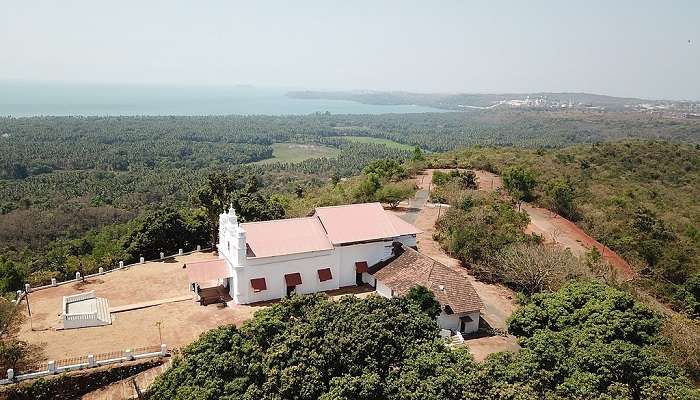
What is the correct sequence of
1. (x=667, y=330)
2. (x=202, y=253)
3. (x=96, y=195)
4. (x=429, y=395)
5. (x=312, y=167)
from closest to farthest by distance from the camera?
(x=429, y=395) < (x=667, y=330) < (x=202, y=253) < (x=96, y=195) < (x=312, y=167)

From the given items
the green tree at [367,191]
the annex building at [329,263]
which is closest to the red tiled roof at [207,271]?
the annex building at [329,263]

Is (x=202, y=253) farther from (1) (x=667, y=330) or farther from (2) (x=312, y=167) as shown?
(2) (x=312, y=167)

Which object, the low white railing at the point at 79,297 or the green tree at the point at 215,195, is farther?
the green tree at the point at 215,195

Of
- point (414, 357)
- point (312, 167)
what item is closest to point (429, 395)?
point (414, 357)

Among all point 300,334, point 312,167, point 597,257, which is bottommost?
point 312,167

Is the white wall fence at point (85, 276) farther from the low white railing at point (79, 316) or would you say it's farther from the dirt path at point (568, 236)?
the dirt path at point (568, 236)

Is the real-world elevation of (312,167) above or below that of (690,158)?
below

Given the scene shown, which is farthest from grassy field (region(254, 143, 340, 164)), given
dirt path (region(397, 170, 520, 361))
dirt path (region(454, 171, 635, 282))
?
dirt path (region(454, 171, 635, 282))
